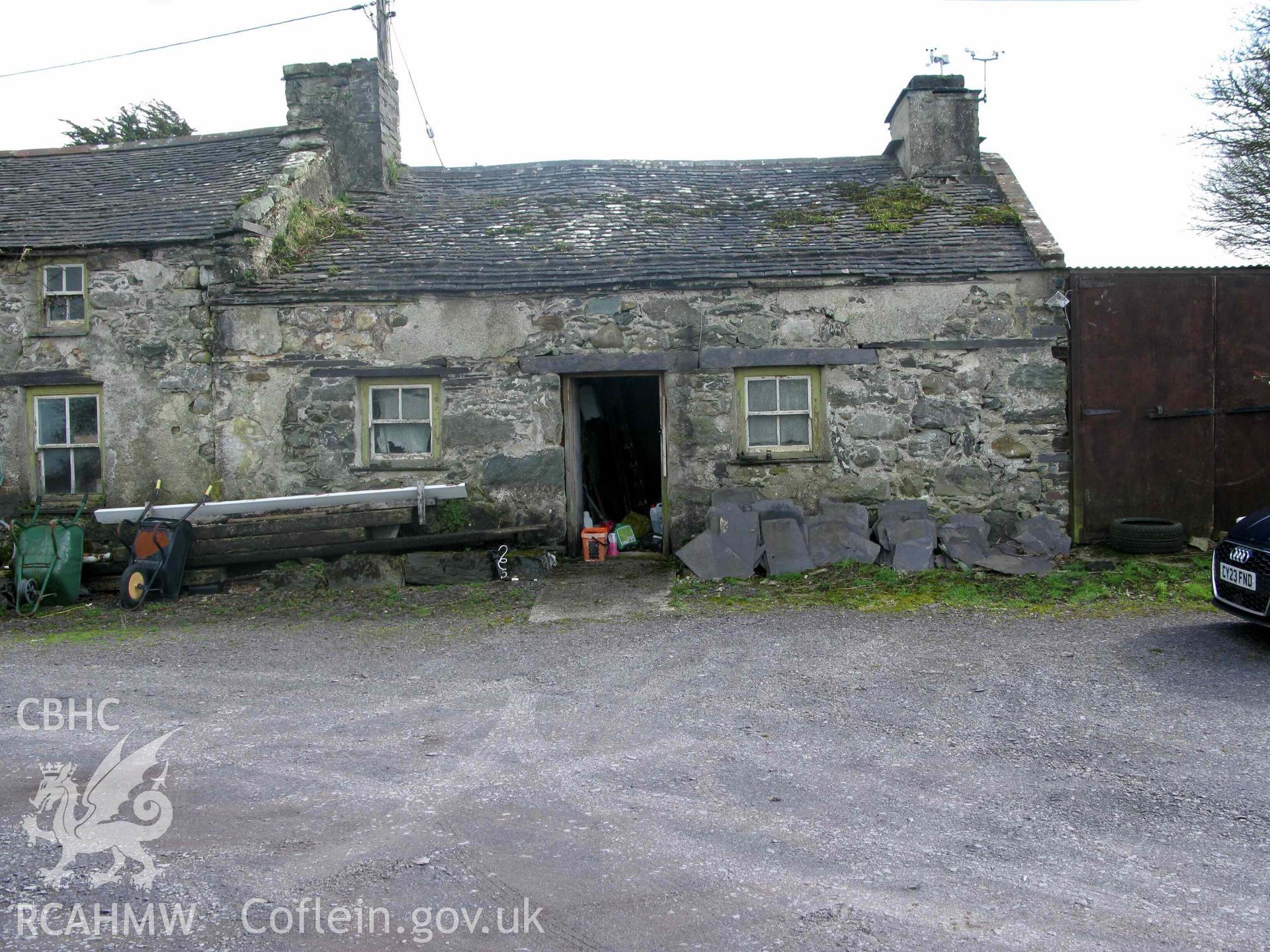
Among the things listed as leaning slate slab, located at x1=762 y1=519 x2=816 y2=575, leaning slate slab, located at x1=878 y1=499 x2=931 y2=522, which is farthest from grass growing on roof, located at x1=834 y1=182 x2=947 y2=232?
leaning slate slab, located at x1=762 y1=519 x2=816 y2=575

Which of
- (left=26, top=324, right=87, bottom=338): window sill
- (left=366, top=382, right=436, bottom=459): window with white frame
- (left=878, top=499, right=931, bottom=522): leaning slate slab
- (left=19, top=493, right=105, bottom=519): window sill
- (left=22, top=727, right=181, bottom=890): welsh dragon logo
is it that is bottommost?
(left=22, top=727, right=181, bottom=890): welsh dragon logo

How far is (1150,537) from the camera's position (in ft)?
34.6

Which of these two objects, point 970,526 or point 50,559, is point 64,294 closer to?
point 50,559

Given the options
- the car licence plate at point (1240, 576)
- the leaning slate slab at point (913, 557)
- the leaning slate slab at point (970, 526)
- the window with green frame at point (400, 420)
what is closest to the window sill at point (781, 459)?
the leaning slate slab at point (913, 557)

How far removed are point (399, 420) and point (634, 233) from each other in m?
3.94

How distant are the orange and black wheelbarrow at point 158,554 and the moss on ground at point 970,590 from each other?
5.43 m

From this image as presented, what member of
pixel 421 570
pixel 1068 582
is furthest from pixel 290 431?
pixel 1068 582

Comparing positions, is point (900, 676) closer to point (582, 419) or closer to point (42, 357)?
point (582, 419)

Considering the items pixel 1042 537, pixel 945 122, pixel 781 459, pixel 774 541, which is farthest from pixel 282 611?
pixel 945 122

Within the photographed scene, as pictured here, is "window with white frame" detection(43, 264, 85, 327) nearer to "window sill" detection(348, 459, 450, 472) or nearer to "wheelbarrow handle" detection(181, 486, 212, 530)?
"wheelbarrow handle" detection(181, 486, 212, 530)

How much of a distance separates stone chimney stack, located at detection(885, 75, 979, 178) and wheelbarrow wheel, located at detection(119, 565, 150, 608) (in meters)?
11.4

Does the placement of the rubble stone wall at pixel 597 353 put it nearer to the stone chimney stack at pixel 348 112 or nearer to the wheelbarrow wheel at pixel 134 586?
the wheelbarrow wheel at pixel 134 586

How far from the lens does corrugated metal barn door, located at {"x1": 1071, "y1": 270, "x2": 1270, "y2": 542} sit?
36.1 ft

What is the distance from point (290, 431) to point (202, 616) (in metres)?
2.65
